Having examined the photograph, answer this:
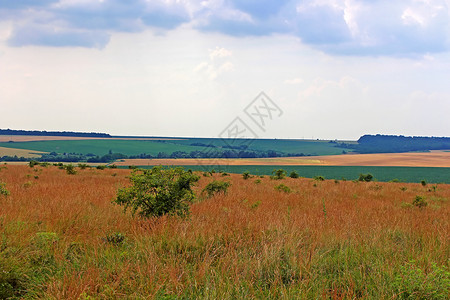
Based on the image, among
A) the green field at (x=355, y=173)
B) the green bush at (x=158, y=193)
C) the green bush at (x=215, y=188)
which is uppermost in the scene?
the green bush at (x=158, y=193)

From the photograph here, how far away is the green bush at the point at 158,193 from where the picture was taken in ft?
25.4

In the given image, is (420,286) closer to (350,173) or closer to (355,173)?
(350,173)

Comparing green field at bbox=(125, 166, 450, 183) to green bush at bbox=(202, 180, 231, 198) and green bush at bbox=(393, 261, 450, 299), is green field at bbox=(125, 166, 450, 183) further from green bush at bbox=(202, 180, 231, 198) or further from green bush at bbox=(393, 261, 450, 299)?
green bush at bbox=(393, 261, 450, 299)

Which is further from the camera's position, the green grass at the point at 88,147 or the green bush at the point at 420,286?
the green grass at the point at 88,147

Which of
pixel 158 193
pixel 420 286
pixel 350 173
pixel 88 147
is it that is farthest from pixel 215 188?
pixel 88 147

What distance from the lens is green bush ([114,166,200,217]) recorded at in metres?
Result: 7.73

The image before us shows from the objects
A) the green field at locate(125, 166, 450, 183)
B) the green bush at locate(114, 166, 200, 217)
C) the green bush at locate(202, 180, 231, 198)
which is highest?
the green bush at locate(114, 166, 200, 217)

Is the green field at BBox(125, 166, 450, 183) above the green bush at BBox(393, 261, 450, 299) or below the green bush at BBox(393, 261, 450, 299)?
below

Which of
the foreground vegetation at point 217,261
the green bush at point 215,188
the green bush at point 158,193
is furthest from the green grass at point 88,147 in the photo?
the foreground vegetation at point 217,261

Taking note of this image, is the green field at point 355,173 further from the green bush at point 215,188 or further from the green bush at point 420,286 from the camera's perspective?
the green bush at point 420,286

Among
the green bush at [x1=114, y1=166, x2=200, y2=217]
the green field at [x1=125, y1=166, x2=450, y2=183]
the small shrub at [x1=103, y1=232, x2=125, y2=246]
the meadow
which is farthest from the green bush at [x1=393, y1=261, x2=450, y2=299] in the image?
the green field at [x1=125, y1=166, x2=450, y2=183]

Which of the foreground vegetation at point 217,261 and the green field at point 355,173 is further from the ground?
the foreground vegetation at point 217,261

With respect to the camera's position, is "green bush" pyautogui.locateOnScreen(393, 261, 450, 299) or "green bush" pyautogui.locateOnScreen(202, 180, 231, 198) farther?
"green bush" pyautogui.locateOnScreen(202, 180, 231, 198)

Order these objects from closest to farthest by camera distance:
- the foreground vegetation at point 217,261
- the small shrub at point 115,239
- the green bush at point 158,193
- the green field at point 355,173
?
the foreground vegetation at point 217,261 < the small shrub at point 115,239 < the green bush at point 158,193 < the green field at point 355,173
